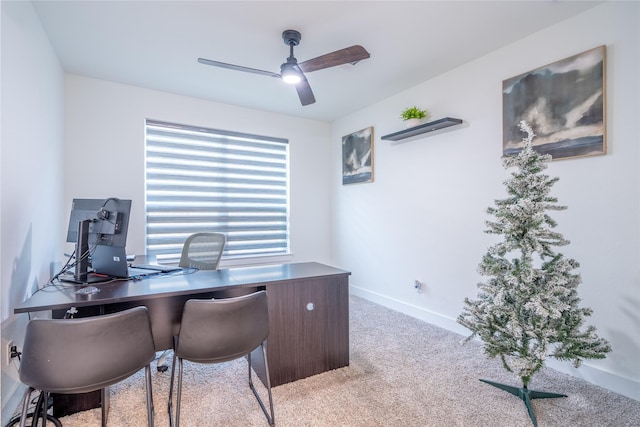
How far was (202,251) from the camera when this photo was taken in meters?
3.02

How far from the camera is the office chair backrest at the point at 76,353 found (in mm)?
1221

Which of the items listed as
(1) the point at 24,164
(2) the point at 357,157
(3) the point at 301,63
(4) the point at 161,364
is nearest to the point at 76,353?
(4) the point at 161,364

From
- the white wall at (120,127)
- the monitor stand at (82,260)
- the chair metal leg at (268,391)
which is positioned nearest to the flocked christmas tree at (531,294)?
the chair metal leg at (268,391)

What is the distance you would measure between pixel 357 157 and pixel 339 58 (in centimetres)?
216

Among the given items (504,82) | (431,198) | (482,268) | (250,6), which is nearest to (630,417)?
(482,268)

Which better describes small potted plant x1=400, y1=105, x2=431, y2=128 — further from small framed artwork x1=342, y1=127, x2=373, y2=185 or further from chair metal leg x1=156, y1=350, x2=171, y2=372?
chair metal leg x1=156, y1=350, x2=171, y2=372

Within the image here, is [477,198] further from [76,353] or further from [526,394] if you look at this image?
[76,353]

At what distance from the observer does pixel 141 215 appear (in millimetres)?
3533

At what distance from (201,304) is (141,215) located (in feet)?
8.35

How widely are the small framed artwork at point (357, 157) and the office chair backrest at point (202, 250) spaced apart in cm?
213

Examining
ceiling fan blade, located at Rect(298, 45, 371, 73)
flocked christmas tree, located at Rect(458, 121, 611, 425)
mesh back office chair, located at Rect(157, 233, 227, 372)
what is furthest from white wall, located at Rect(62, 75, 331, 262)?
flocked christmas tree, located at Rect(458, 121, 611, 425)

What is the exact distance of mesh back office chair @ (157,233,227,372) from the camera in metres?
2.97

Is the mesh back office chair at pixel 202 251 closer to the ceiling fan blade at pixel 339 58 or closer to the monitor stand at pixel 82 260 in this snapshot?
the monitor stand at pixel 82 260

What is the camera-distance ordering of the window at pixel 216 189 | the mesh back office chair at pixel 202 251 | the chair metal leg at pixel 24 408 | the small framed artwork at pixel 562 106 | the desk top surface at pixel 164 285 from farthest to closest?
the window at pixel 216 189 → the mesh back office chair at pixel 202 251 → the small framed artwork at pixel 562 106 → the desk top surface at pixel 164 285 → the chair metal leg at pixel 24 408
